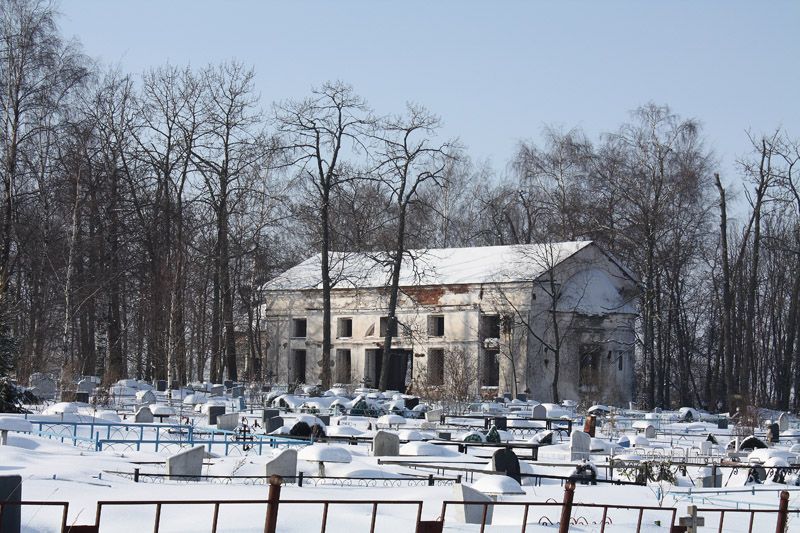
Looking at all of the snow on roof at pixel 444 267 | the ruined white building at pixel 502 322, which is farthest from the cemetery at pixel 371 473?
the snow on roof at pixel 444 267

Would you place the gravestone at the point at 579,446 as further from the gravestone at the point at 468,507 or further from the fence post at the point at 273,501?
the fence post at the point at 273,501

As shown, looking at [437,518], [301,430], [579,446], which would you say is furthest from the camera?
[301,430]

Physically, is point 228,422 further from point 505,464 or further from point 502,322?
point 502,322

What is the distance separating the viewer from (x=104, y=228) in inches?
1823

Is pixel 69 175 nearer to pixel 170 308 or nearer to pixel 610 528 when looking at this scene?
pixel 170 308

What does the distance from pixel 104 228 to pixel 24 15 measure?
10026mm

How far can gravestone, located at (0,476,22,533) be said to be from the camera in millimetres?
9258

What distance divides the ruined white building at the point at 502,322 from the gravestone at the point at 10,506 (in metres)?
40.4

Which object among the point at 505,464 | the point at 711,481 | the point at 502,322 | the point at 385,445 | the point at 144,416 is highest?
the point at 502,322

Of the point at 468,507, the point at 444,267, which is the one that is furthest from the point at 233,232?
the point at 468,507

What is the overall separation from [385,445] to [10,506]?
13.4m

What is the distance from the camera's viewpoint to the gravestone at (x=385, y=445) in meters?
22.4

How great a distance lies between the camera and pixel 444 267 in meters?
55.8

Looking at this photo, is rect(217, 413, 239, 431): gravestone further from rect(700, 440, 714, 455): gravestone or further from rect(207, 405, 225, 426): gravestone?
rect(700, 440, 714, 455): gravestone
